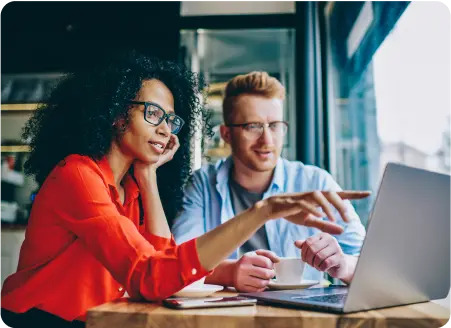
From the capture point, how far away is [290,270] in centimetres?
121

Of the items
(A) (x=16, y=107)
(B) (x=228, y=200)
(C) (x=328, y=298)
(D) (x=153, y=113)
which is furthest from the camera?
(A) (x=16, y=107)

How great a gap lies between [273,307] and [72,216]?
58 cm

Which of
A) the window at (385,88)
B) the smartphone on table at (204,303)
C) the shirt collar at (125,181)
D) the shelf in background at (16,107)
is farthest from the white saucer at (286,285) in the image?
the shelf in background at (16,107)

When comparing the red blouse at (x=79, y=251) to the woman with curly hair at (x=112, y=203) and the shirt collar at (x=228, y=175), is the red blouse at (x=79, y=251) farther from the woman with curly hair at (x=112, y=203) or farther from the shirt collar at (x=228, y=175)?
the shirt collar at (x=228, y=175)

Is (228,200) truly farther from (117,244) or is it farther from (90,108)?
(117,244)

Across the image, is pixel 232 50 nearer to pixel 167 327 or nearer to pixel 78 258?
pixel 78 258

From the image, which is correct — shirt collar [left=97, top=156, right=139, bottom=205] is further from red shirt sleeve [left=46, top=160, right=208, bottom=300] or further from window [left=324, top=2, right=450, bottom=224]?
window [left=324, top=2, right=450, bottom=224]

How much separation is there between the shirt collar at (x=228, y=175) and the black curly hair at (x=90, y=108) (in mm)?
395

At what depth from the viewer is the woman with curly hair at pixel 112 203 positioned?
0.98 m

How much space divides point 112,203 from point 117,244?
0.16m

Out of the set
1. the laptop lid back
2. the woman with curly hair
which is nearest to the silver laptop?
the laptop lid back

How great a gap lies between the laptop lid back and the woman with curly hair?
0.35ft

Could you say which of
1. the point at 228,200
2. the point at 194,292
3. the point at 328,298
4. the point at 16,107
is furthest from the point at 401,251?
the point at 16,107

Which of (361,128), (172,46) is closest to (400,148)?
(361,128)
